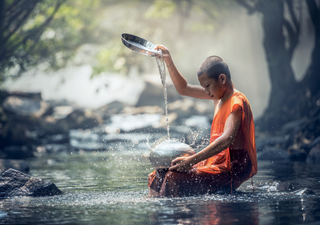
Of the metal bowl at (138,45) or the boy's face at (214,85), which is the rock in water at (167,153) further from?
the metal bowl at (138,45)

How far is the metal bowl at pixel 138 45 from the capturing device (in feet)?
14.1

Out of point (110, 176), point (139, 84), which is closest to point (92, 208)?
point (110, 176)

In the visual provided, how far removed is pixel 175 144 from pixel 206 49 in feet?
76.2

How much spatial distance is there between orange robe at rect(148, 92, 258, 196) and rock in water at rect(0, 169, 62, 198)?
141cm

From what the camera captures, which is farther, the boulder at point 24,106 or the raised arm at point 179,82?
the boulder at point 24,106

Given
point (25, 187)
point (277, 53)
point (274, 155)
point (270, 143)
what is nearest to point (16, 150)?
point (270, 143)

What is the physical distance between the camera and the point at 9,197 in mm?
4793

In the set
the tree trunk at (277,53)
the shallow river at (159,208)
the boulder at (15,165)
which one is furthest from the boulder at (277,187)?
the tree trunk at (277,53)

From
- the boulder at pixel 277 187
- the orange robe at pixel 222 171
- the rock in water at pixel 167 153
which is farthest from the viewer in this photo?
the boulder at pixel 277 187

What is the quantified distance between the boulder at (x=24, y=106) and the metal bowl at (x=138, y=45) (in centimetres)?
1577

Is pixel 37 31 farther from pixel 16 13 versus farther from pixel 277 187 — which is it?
pixel 277 187

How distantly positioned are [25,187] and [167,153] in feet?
6.23

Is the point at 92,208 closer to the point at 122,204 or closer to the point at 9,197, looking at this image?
the point at 122,204

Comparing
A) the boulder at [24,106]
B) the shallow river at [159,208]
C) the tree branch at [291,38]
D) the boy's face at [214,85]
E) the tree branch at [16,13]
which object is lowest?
the shallow river at [159,208]
